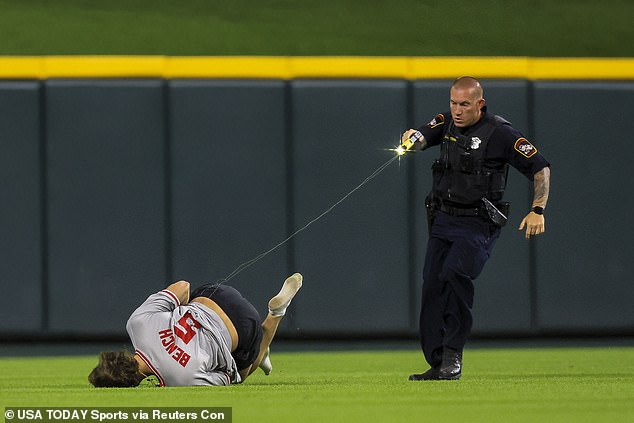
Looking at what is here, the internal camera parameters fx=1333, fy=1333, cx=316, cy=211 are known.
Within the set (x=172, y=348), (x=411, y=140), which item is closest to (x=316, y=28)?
(x=411, y=140)

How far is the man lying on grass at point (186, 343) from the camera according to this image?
19.4 ft

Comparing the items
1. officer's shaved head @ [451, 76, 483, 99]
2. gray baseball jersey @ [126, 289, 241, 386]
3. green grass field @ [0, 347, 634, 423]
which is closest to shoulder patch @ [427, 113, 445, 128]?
officer's shaved head @ [451, 76, 483, 99]

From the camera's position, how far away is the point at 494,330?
369 inches

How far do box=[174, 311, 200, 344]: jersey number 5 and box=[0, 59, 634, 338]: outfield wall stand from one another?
3107 millimetres

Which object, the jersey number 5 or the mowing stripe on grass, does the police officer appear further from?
the mowing stripe on grass

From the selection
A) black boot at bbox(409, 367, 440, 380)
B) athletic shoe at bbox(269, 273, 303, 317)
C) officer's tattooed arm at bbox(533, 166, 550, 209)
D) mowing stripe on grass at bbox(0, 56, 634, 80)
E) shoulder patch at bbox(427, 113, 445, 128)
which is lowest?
black boot at bbox(409, 367, 440, 380)

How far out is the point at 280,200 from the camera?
9.25 m

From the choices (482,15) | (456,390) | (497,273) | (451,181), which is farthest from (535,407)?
(482,15)

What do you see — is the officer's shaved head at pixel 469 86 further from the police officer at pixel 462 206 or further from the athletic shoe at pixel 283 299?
the athletic shoe at pixel 283 299

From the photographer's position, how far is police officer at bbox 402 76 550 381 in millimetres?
6402

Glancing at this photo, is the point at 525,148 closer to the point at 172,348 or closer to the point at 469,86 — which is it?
the point at 469,86

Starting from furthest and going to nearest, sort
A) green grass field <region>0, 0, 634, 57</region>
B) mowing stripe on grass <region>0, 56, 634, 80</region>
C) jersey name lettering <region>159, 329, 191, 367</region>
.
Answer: green grass field <region>0, 0, 634, 57</region> < mowing stripe on grass <region>0, 56, 634, 80</region> < jersey name lettering <region>159, 329, 191, 367</region>

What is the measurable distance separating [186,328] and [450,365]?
52.3 inches

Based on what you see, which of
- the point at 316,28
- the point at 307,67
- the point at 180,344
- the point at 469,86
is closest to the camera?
the point at 180,344
